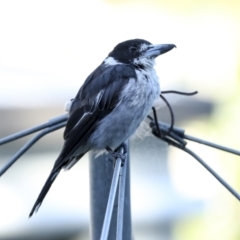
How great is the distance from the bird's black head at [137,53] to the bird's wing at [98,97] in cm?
7

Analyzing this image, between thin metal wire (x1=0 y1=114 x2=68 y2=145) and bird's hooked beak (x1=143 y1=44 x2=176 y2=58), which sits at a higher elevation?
bird's hooked beak (x1=143 y1=44 x2=176 y2=58)

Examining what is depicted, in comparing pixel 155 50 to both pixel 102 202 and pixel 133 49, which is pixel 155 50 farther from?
pixel 102 202

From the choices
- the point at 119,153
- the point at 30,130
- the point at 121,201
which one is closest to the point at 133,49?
the point at 119,153

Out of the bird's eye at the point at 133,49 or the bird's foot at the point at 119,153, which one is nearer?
the bird's foot at the point at 119,153

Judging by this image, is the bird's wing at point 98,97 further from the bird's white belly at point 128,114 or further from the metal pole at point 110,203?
the metal pole at point 110,203

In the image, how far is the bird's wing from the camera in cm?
Result: 184

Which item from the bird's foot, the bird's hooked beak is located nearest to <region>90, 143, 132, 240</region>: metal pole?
the bird's foot

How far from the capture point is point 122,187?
4.53ft

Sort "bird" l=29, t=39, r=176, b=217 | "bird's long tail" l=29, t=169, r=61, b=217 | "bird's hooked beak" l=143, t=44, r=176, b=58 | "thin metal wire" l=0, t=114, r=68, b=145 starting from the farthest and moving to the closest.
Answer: "bird's hooked beak" l=143, t=44, r=176, b=58
"bird" l=29, t=39, r=176, b=217
"bird's long tail" l=29, t=169, r=61, b=217
"thin metal wire" l=0, t=114, r=68, b=145

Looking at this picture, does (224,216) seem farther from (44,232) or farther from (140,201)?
(44,232)

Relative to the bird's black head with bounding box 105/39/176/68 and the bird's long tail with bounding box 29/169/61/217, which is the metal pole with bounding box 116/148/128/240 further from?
the bird's black head with bounding box 105/39/176/68

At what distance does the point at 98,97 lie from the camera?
1899 mm

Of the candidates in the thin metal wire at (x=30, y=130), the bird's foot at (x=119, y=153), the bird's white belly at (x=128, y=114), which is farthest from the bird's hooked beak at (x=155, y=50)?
the thin metal wire at (x=30, y=130)

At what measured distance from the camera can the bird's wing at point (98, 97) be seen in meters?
1.84
